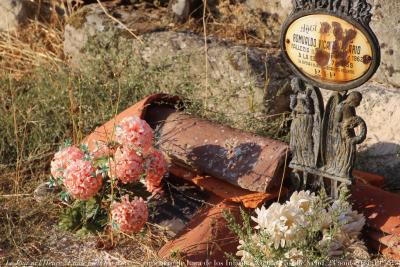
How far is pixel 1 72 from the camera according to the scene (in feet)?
19.4

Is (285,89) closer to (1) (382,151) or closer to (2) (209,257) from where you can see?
(1) (382,151)

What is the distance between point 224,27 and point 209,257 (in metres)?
2.58

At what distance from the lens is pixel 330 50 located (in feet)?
11.8

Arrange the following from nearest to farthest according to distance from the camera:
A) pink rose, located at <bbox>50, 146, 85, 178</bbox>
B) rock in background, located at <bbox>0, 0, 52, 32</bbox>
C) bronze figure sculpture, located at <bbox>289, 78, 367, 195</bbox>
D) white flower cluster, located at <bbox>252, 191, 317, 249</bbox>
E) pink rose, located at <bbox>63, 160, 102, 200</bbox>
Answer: white flower cluster, located at <bbox>252, 191, 317, 249</bbox>, bronze figure sculpture, located at <bbox>289, 78, 367, 195</bbox>, pink rose, located at <bbox>63, 160, 102, 200</bbox>, pink rose, located at <bbox>50, 146, 85, 178</bbox>, rock in background, located at <bbox>0, 0, 52, 32</bbox>

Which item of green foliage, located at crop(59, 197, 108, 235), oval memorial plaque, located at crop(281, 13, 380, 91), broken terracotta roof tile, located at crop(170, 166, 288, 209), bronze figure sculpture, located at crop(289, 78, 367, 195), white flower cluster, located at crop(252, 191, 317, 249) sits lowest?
green foliage, located at crop(59, 197, 108, 235)

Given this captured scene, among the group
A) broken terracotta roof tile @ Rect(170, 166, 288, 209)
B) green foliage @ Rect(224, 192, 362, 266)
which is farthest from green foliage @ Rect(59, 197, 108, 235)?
green foliage @ Rect(224, 192, 362, 266)

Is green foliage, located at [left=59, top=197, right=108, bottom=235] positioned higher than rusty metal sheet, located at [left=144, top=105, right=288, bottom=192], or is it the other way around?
rusty metal sheet, located at [left=144, top=105, right=288, bottom=192]

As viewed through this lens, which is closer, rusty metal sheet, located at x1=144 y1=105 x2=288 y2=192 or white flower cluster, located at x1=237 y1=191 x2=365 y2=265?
white flower cluster, located at x1=237 y1=191 x2=365 y2=265

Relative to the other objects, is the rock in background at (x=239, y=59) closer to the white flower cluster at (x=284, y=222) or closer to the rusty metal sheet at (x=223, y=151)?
the rusty metal sheet at (x=223, y=151)

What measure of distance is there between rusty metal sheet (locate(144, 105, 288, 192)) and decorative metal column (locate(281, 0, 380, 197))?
136 millimetres

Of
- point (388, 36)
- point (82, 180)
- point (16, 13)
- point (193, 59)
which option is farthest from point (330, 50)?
point (16, 13)

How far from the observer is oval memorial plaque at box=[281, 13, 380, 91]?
3.47 m

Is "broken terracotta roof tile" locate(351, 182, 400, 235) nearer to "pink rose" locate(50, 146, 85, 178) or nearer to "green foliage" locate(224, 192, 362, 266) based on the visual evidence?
"green foliage" locate(224, 192, 362, 266)

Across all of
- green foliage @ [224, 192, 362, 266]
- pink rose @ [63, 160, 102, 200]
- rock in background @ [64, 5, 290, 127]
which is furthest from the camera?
rock in background @ [64, 5, 290, 127]
